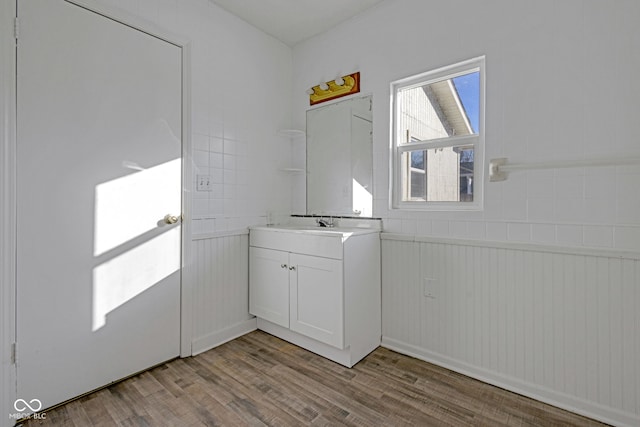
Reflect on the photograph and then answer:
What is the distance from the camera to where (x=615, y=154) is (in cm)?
155

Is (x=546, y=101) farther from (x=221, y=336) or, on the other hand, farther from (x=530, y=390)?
(x=221, y=336)

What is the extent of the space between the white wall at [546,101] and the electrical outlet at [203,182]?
1.48 meters

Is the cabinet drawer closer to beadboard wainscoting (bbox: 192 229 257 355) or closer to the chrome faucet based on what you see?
beadboard wainscoting (bbox: 192 229 257 355)

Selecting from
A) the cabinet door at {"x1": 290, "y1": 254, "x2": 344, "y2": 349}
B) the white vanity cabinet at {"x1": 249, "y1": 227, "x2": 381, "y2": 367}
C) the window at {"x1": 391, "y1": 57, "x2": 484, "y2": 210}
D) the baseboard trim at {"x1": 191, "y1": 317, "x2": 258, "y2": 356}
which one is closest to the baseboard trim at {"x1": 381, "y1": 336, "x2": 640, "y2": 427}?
the white vanity cabinet at {"x1": 249, "y1": 227, "x2": 381, "y2": 367}

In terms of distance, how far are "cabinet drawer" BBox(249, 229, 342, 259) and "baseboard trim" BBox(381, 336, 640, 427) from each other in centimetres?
91

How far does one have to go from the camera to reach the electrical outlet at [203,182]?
233cm

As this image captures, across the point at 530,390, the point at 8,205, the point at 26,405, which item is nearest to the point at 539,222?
the point at 530,390

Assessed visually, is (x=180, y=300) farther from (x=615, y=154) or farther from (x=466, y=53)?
(x=615, y=154)

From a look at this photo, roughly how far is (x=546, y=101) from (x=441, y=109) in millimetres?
637

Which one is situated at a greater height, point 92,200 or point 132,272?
point 92,200

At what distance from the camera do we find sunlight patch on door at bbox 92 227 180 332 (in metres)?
1.84

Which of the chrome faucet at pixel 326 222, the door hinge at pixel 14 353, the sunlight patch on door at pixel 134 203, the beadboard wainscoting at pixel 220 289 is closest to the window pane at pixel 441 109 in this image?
the chrome faucet at pixel 326 222

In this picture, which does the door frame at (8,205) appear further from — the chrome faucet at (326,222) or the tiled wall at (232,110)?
the chrome faucet at (326,222)

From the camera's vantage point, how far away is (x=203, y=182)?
2.36 m
